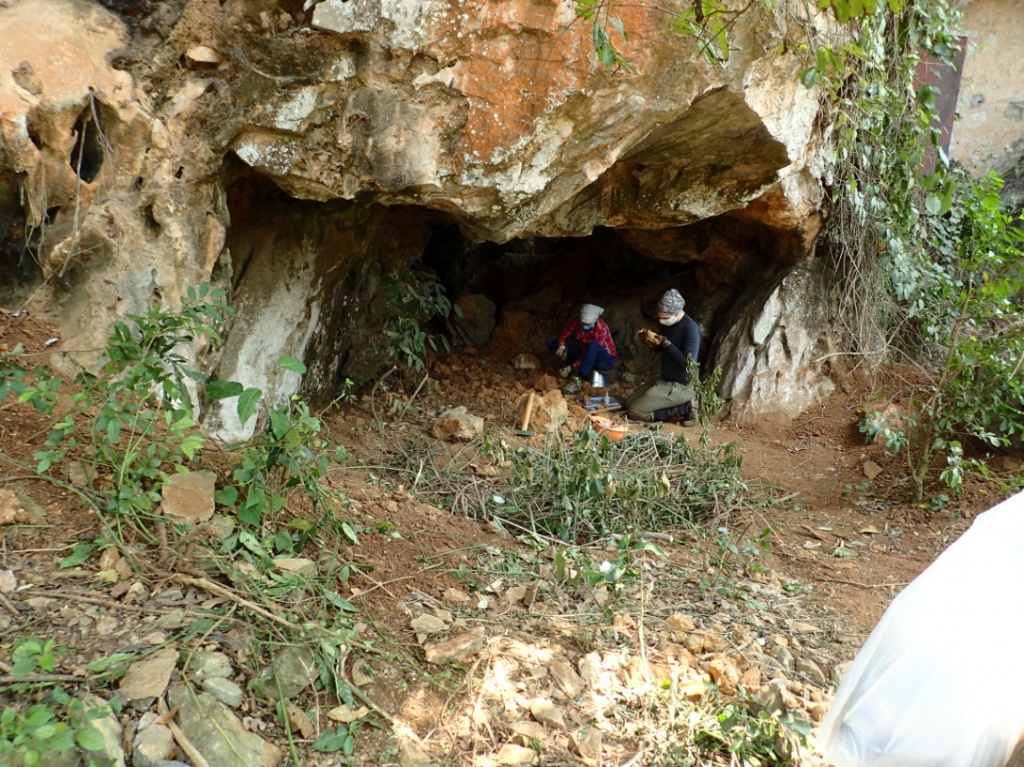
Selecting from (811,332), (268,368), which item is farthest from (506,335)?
(268,368)

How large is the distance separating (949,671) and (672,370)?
483cm

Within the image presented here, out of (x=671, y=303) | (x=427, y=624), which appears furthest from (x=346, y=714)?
(x=671, y=303)

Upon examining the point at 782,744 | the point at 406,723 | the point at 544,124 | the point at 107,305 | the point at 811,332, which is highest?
the point at 544,124

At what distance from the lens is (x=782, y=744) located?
2264mm

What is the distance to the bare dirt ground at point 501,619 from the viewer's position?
7.38ft

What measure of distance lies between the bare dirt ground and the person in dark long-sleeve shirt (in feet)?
7.43

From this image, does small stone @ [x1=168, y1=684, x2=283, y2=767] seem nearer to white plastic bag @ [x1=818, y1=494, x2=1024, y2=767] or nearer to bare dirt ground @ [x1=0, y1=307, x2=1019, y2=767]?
bare dirt ground @ [x1=0, y1=307, x2=1019, y2=767]

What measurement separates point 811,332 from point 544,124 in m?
3.71

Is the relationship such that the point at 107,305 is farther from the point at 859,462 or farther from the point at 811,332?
the point at 811,332

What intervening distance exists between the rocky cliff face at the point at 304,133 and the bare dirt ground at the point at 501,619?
1.92 ft

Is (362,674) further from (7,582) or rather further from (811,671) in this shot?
(811,671)

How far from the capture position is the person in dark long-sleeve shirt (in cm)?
641

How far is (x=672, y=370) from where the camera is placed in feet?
21.5

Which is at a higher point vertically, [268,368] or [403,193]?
[403,193]
